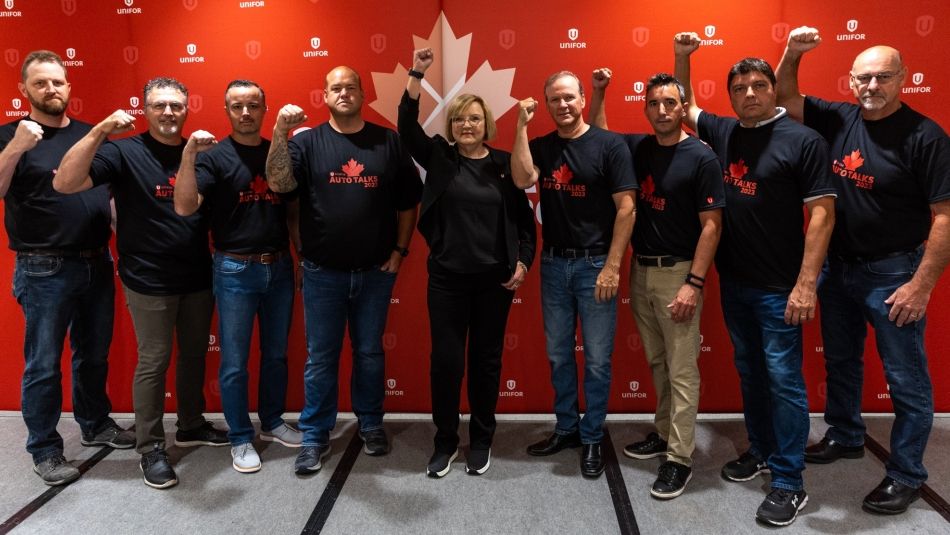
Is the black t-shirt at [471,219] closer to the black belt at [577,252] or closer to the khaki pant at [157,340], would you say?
the black belt at [577,252]

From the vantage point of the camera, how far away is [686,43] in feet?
8.95

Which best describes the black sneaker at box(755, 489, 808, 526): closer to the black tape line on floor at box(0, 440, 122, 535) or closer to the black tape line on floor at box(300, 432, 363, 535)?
the black tape line on floor at box(300, 432, 363, 535)

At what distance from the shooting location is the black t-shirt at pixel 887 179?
2.35 metres

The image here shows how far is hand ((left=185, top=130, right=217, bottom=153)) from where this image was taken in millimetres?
2430

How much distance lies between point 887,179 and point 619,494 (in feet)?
5.37

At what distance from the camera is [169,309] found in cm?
276

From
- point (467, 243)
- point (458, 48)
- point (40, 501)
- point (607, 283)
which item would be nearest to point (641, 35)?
point (458, 48)

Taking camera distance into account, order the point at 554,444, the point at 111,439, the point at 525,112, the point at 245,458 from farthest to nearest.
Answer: the point at 111,439 < the point at 554,444 < the point at 245,458 < the point at 525,112

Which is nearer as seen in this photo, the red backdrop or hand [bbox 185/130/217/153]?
hand [bbox 185/130/217/153]

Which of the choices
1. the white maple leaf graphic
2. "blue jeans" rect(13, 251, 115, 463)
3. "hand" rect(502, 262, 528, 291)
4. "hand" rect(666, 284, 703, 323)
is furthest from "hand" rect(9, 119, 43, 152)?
"hand" rect(666, 284, 703, 323)

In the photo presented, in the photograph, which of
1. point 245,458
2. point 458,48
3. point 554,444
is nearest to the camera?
point 245,458

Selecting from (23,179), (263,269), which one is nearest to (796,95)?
(263,269)

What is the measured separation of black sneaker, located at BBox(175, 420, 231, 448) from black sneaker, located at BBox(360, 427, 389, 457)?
69 cm

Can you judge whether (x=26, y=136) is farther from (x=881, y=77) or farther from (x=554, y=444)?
(x=881, y=77)
